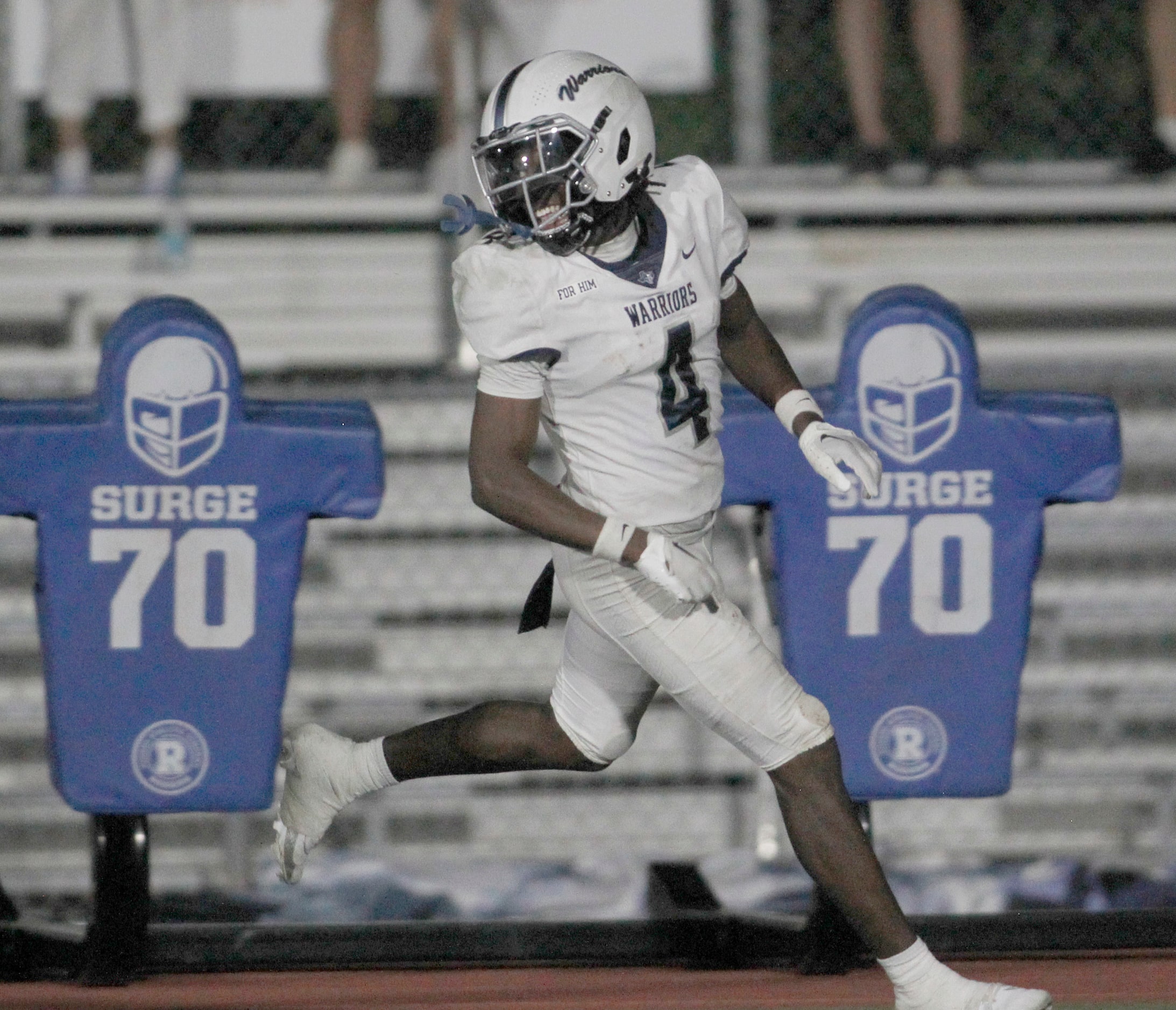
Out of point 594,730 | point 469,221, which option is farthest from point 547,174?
point 594,730

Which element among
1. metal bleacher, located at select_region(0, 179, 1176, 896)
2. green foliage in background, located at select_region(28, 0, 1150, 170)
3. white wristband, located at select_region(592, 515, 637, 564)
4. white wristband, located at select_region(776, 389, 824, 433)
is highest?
green foliage in background, located at select_region(28, 0, 1150, 170)

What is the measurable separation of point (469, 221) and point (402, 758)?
0.85 m

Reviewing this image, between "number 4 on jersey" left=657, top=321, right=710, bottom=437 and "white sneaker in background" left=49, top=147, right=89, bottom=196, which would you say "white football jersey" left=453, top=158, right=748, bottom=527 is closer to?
"number 4 on jersey" left=657, top=321, right=710, bottom=437

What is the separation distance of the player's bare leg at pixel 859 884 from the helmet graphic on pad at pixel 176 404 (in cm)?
107

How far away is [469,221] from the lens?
2.52 m

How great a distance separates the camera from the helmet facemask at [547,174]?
95.4 inches

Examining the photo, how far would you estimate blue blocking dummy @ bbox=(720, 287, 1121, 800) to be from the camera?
295cm

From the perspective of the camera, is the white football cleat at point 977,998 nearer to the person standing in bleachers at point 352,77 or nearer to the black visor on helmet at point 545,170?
the black visor on helmet at point 545,170

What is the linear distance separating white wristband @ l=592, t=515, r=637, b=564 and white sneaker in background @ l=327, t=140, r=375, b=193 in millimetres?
2719

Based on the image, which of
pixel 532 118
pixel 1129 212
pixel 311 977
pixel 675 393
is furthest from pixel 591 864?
pixel 1129 212

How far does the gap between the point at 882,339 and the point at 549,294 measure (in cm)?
73

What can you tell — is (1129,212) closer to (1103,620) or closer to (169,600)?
(1103,620)

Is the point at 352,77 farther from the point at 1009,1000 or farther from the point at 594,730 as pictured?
the point at 1009,1000

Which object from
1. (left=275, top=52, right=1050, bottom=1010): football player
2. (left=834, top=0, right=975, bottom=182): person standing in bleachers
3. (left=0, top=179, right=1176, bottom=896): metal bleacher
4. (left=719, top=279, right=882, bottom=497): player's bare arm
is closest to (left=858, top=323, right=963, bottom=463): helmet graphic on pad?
(left=719, top=279, right=882, bottom=497): player's bare arm
